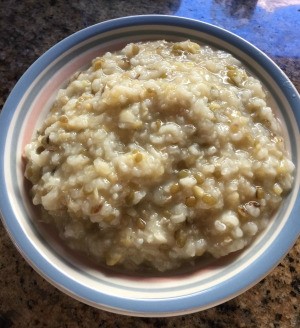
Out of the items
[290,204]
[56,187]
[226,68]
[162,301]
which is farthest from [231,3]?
[162,301]

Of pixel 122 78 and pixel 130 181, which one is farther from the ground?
pixel 122 78

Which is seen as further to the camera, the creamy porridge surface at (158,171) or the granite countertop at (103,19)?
the granite countertop at (103,19)

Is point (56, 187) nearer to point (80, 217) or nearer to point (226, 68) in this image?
point (80, 217)

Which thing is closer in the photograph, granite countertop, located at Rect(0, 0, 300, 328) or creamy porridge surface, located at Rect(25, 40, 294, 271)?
creamy porridge surface, located at Rect(25, 40, 294, 271)
